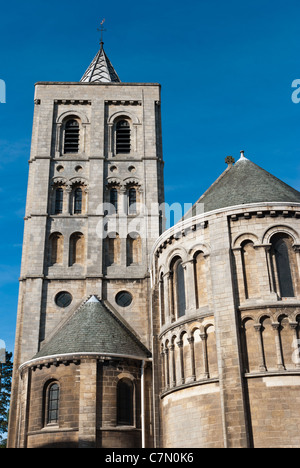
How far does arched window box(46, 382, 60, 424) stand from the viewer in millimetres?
28078

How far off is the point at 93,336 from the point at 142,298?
231 inches

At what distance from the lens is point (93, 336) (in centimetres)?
3005

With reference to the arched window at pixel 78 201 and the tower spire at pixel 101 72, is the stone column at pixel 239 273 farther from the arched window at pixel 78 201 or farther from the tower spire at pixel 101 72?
the tower spire at pixel 101 72

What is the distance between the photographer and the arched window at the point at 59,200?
38.6 meters

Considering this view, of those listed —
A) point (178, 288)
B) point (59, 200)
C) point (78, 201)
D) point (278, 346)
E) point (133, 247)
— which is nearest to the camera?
point (278, 346)

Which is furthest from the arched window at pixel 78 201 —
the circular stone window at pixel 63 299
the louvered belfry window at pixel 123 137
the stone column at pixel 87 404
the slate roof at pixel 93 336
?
the stone column at pixel 87 404

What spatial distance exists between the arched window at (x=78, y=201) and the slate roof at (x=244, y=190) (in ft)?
34.3

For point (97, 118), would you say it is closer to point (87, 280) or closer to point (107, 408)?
point (87, 280)

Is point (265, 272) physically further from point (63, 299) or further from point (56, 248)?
point (56, 248)

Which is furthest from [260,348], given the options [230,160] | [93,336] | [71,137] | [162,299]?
[71,137]

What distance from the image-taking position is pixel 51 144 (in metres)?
40.4

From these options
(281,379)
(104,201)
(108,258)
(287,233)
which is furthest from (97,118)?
(281,379)

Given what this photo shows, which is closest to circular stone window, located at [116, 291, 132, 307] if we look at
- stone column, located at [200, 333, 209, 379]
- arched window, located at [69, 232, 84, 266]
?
arched window, located at [69, 232, 84, 266]
